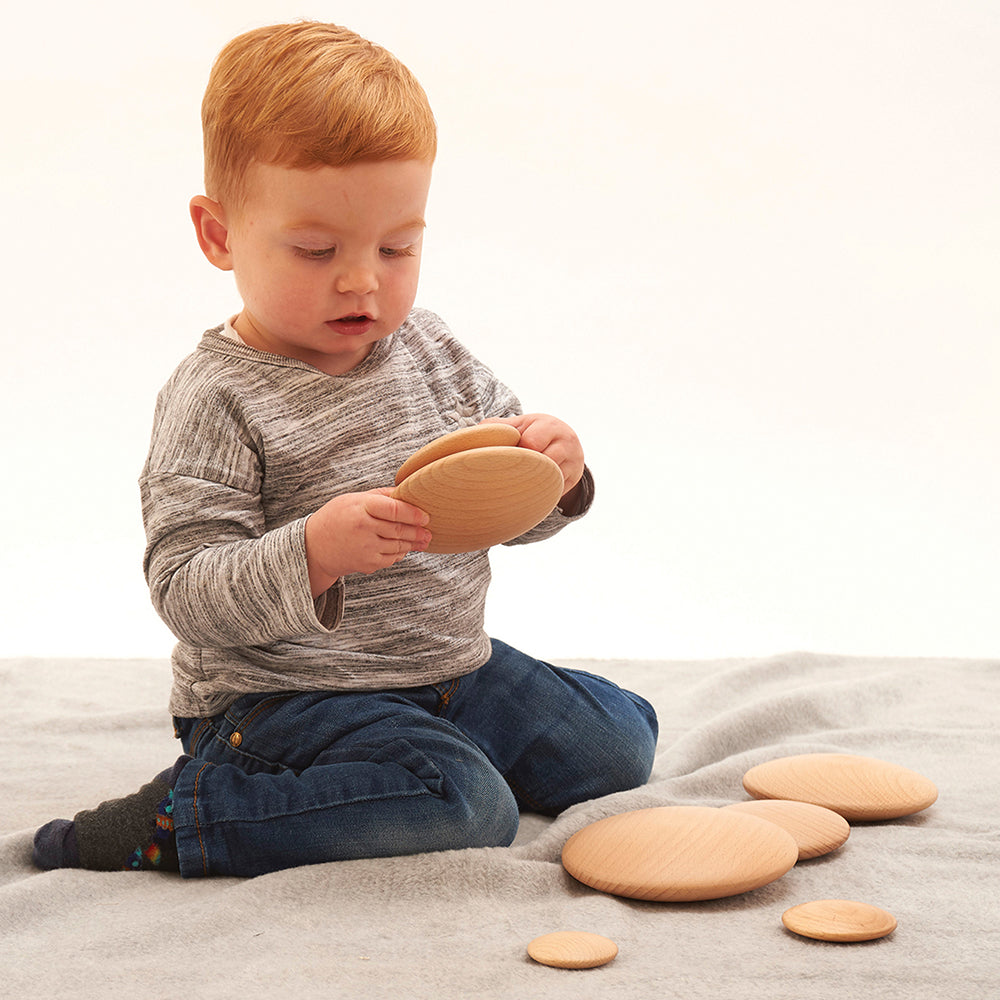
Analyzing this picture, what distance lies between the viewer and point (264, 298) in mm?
851

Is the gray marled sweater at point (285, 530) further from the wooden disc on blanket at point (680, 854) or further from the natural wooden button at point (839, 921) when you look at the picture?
the natural wooden button at point (839, 921)

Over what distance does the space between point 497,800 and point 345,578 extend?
21 centimetres

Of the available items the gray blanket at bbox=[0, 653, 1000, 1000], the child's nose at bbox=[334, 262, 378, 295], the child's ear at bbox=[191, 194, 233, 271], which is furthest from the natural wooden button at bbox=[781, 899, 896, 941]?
the child's ear at bbox=[191, 194, 233, 271]

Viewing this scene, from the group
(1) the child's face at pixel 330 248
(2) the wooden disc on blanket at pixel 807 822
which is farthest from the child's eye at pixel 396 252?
(2) the wooden disc on blanket at pixel 807 822

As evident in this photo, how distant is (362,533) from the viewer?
2.46 ft

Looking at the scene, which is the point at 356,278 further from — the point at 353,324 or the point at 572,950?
the point at 572,950

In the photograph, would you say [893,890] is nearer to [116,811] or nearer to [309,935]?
[309,935]

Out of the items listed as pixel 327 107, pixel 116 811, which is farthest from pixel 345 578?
pixel 327 107

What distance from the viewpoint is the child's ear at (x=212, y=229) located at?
865 millimetres

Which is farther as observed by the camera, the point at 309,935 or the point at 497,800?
the point at 497,800

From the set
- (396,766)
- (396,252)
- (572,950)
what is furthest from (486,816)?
(396,252)

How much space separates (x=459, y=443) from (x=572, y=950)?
0.30m

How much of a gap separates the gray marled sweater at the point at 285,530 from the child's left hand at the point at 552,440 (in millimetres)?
105

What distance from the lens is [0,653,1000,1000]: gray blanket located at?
2.06 feet
